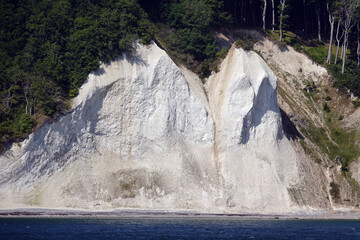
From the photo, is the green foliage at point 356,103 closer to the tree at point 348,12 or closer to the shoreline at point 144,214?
the tree at point 348,12

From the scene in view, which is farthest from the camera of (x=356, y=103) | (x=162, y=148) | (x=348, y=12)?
(x=348, y=12)

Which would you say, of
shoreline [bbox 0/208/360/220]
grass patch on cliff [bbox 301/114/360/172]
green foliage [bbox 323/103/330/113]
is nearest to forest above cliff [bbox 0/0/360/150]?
green foliage [bbox 323/103/330/113]

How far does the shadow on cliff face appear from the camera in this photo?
58.5m

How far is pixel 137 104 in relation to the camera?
179 feet

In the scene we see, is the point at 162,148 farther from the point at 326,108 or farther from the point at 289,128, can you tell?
the point at 326,108

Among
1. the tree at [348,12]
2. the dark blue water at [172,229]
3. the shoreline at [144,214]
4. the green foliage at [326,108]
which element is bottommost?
the dark blue water at [172,229]

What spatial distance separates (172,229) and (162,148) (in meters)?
13.6

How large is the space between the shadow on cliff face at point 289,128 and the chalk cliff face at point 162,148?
1.90 meters

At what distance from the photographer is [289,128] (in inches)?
2338

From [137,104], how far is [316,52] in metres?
25.2

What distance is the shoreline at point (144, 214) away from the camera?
47.4m

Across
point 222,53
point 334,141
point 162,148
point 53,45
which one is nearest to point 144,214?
point 162,148

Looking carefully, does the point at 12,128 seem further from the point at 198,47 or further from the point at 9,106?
the point at 198,47

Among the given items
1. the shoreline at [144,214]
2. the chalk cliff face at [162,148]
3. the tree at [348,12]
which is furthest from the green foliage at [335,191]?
the tree at [348,12]
